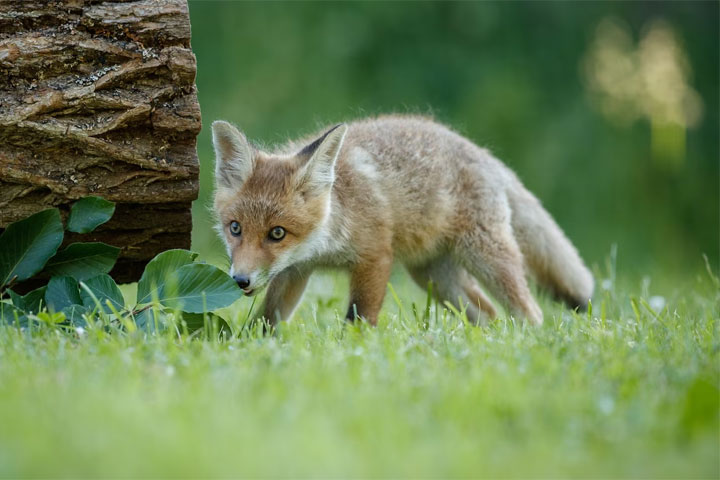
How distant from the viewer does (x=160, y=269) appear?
4.18m

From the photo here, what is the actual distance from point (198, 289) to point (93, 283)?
22.3 inches

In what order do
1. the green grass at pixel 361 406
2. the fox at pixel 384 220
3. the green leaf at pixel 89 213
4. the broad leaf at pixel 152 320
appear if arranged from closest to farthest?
the green grass at pixel 361 406
the broad leaf at pixel 152 320
the green leaf at pixel 89 213
the fox at pixel 384 220

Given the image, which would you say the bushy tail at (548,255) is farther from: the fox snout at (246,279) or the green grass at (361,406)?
the fox snout at (246,279)

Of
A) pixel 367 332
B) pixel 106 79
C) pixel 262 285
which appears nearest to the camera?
pixel 367 332

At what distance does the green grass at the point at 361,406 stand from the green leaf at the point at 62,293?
460 mm

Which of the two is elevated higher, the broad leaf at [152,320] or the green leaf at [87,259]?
the green leaf at [87,259]

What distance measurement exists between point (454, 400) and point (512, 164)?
10.9 m

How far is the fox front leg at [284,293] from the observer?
206 inches

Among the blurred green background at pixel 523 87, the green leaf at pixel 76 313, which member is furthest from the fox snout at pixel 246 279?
the blurred green background at pixel 523 87

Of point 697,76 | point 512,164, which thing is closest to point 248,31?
point 512,164

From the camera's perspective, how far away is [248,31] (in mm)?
Result: 13516

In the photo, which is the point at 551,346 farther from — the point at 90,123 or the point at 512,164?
the point at 512,164

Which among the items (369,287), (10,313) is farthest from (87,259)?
(369,287)

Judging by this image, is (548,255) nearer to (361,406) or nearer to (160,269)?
(160,269)
